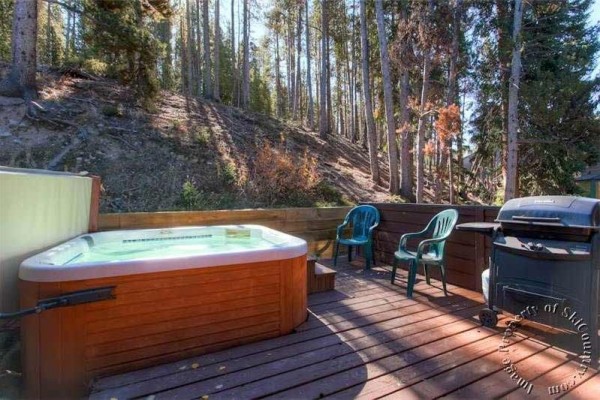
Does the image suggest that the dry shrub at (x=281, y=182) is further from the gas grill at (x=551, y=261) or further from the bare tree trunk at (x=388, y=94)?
the gas grill at (x=551, y=261)

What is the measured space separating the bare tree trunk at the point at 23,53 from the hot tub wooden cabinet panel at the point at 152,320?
584 centimetres

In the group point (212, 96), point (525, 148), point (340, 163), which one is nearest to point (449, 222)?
point (525, 148)

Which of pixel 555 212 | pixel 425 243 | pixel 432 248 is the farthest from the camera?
pixel 432 248

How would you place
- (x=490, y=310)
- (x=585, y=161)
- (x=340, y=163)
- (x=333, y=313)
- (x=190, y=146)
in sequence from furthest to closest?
(x=340, y=163)
(x=585, y=161)
(x=190, y=146)
(x=333, y=313)
(x=490, y=310)

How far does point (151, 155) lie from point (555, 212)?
5683 mm

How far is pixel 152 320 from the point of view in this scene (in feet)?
6.44

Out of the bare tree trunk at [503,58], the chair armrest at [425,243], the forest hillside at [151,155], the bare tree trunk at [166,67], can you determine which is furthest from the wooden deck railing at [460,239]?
the bare tree trunk at [166,67]

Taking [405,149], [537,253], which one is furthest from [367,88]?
[537,253]

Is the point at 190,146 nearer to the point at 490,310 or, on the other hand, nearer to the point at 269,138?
the point at 269,138

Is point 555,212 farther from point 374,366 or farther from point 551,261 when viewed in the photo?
point 374,366

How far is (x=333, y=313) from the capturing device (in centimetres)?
272

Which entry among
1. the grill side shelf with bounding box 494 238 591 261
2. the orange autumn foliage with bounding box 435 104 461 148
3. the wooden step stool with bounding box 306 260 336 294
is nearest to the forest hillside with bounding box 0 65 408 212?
the orange autumn foliage with bounding box 435 104 461 148

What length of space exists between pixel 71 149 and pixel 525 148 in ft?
29.1

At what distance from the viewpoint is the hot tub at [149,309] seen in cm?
173
